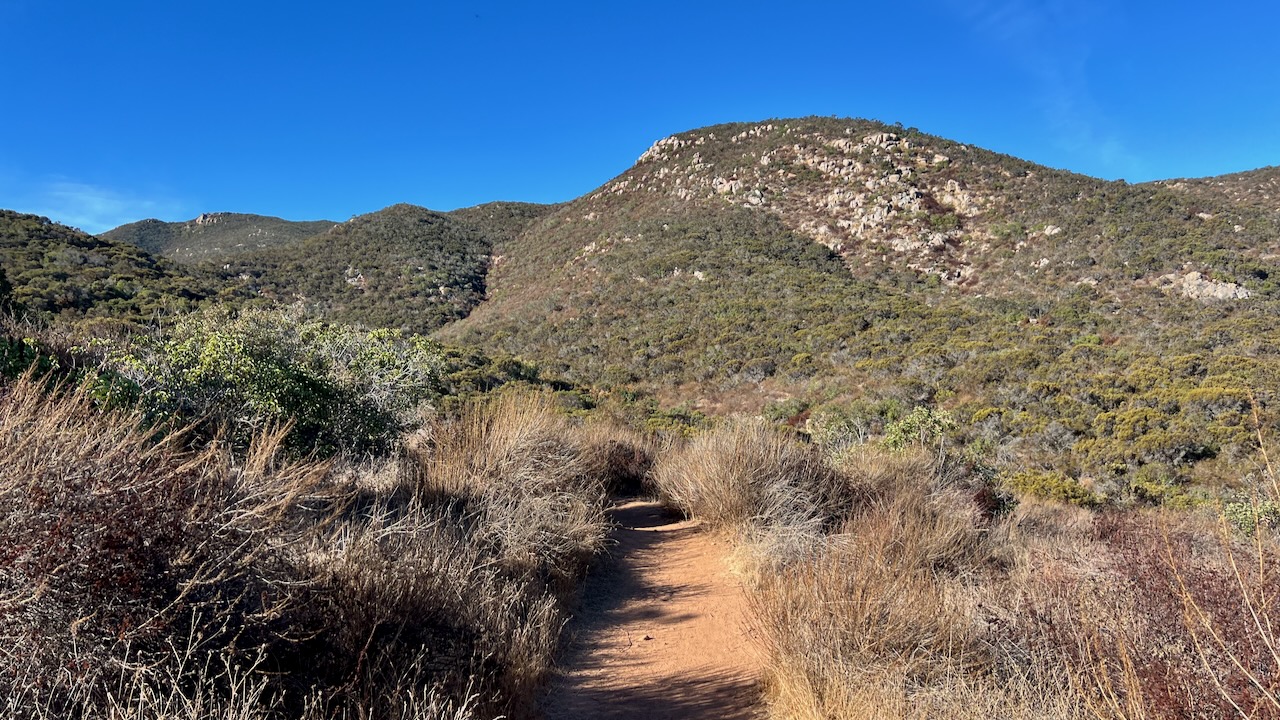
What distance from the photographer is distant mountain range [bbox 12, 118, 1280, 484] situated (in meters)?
14.7

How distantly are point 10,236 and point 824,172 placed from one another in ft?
137

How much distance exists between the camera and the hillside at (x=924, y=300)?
14086mm

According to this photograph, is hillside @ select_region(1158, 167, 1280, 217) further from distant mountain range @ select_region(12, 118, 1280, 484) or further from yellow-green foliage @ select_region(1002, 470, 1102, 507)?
yellow-green foliage @ select_region(1002, 470, 1102, 507)

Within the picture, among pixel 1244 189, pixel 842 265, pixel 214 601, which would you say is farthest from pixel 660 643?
pixel 1244 189

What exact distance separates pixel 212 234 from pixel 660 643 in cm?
6585

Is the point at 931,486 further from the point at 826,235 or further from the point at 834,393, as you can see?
the point at 826,235

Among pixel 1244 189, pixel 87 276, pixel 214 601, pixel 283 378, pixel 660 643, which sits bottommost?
pixel 660 643

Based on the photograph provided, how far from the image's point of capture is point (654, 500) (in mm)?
8594

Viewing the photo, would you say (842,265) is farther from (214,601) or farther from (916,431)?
(214,601)

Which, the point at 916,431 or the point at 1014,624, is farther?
the point at 916,431

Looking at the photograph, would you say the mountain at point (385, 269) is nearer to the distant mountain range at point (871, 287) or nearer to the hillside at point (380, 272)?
the hillside at point (380, 272)

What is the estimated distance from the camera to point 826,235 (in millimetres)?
33719

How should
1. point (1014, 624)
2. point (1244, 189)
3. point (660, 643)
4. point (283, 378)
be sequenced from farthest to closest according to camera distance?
point (1244, 189) < point (283, 378) < point (660, 643) < point (1014, 624)

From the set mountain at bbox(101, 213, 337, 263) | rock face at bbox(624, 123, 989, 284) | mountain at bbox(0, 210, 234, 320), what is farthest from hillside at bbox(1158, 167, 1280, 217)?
mountain at bbox(101, 213, 337, 263)
